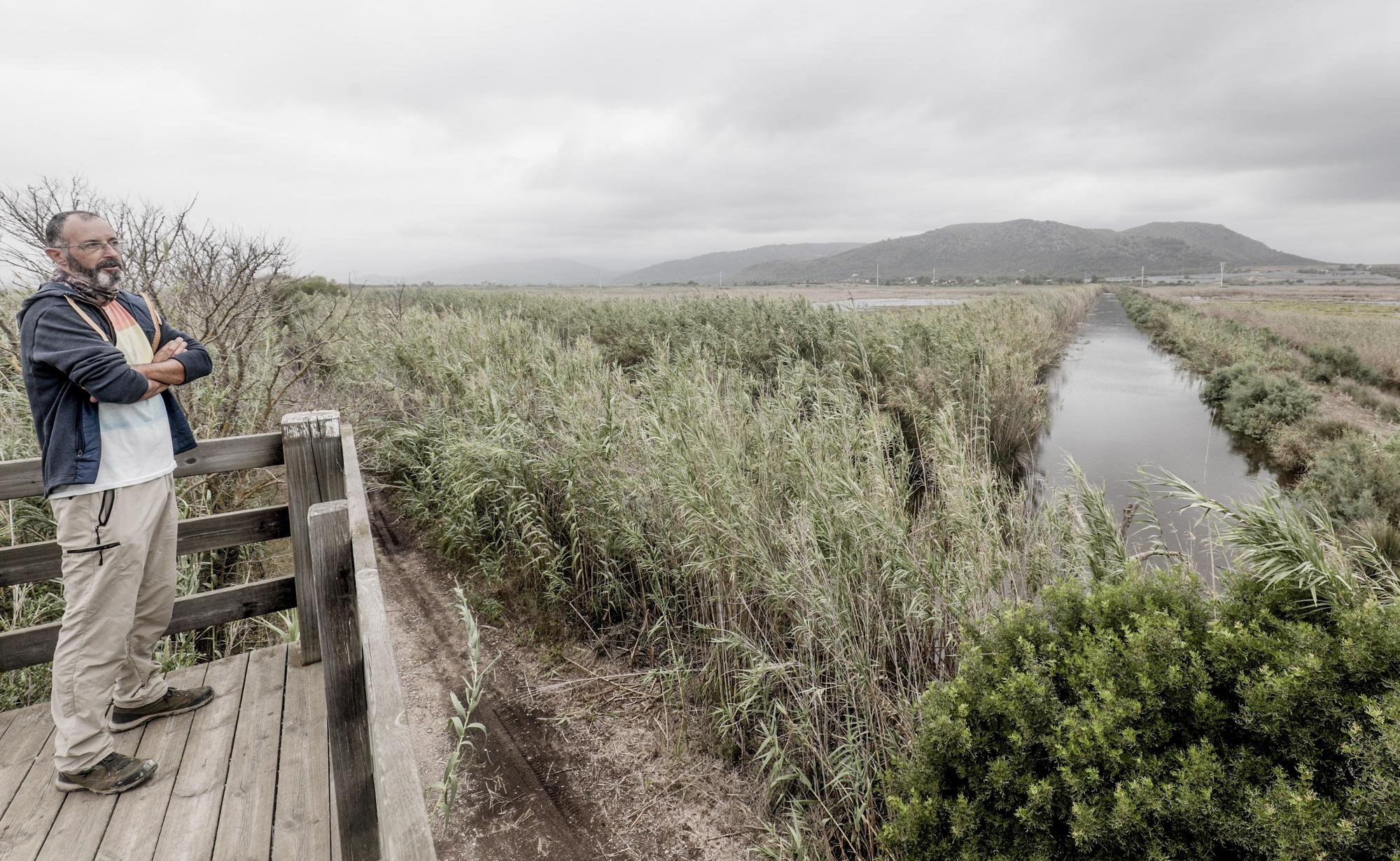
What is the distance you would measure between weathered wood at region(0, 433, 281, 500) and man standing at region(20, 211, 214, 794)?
0.37 meters

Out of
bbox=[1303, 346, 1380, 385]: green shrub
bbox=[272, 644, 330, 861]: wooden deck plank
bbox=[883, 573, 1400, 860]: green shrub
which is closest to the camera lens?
bbox=[883, 573, 1400, 860]: green shrub

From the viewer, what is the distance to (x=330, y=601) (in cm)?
186

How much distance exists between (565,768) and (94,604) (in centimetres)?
227

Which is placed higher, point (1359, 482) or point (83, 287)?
point (83, 287)

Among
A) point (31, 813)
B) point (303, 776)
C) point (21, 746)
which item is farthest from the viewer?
point (21, 746)

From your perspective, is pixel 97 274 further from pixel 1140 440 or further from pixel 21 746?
pixel 1140 440

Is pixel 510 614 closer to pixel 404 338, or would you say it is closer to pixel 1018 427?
pixel 404 338

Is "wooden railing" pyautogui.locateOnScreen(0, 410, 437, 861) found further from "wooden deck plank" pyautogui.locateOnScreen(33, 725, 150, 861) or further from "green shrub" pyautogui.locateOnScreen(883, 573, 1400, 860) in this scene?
"green shrub" pyautogui.locateOnScreen(883, 573, 1400, 860)

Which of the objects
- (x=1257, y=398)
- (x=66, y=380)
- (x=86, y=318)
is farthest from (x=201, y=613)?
(x=1257, y=398)

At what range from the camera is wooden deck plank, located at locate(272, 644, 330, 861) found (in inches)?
83.6

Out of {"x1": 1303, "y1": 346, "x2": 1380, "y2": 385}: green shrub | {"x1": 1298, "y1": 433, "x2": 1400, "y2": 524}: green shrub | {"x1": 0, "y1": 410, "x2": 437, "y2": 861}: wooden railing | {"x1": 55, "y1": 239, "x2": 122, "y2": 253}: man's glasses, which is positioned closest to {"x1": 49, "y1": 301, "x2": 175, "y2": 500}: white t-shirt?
{"x1": 55, "y1": 239, "x2": 122, "y2": 253}: man's glasses

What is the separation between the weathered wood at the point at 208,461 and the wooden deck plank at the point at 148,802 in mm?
1081

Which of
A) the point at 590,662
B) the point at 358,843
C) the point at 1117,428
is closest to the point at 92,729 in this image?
the point at 358,843

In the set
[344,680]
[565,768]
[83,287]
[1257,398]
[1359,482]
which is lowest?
[565,768]
